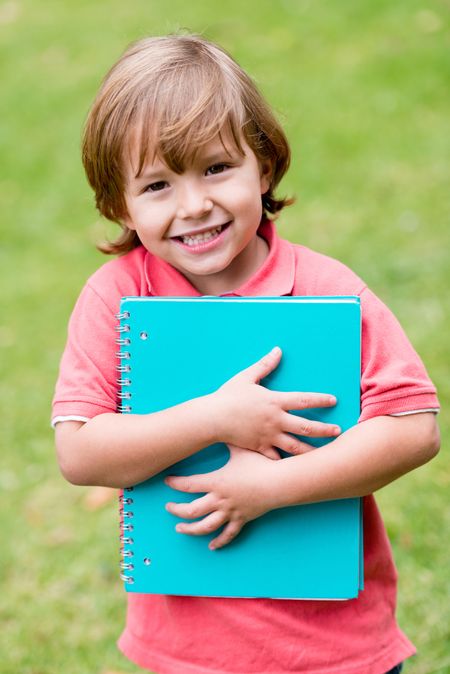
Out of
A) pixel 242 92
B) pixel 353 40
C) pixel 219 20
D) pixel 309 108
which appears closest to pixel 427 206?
pixel 309 108

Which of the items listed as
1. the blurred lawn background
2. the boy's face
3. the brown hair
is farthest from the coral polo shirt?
the blurred lawn background

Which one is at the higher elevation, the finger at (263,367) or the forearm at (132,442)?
the finger at (263,367)

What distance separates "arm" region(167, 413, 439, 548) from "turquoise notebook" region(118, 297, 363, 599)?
42mm

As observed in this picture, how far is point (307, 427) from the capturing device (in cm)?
180

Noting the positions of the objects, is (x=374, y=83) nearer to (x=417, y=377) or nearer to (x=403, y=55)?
(x=403, y=55)

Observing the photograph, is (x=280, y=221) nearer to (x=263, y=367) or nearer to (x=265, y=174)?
(x=265, y=174)

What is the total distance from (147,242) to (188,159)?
21 centimetres

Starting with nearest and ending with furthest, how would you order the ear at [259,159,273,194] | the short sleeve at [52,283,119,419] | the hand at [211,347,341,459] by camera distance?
the hand at [211,347,341,459], the short sleeve at [52,283,119,419], the ear at [259,159,273,194]

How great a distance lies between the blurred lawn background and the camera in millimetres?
3391

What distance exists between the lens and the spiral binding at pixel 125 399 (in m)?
1.86

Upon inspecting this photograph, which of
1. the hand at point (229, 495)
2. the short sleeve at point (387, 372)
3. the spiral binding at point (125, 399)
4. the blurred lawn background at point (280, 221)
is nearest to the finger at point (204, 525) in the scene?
the hand at point (229, 495)

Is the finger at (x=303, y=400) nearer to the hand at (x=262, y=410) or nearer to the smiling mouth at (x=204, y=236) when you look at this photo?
the hand at (x=262, y=410)

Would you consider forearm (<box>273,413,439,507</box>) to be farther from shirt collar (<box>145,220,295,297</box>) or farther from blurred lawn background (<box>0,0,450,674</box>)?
blurred lawn background (<box>0,0,450,674</box>)

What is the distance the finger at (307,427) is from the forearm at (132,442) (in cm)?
14
